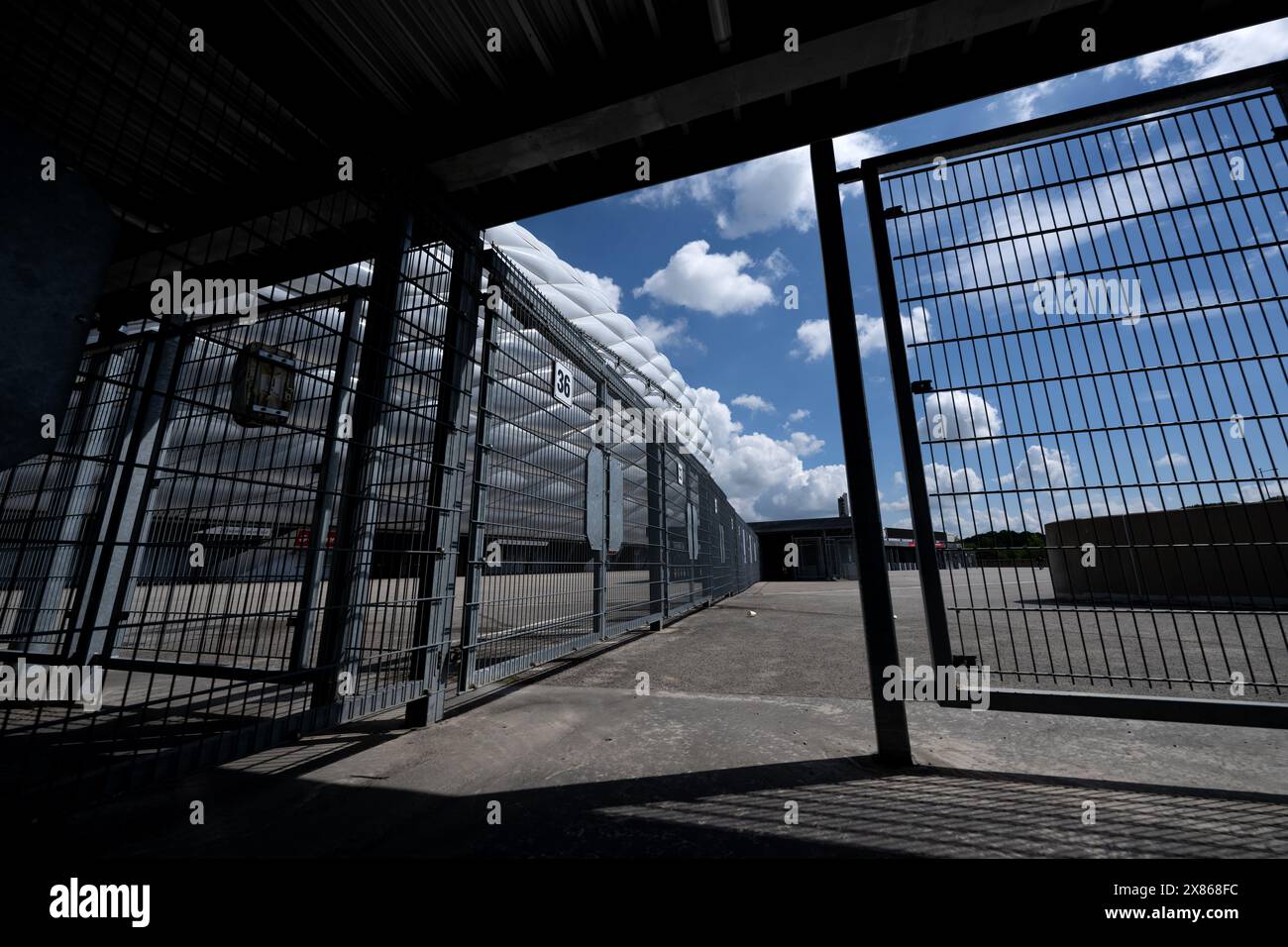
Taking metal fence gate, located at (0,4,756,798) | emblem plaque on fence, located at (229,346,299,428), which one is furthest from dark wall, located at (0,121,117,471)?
emblem plaque on fence, located at (229,346,299,428)

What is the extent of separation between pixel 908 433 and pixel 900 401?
8.0 inches

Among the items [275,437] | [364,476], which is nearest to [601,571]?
[364,476]

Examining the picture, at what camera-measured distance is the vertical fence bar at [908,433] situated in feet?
9.37

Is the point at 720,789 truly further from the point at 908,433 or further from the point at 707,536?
the point at 707,536

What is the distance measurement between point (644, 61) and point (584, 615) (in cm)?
487

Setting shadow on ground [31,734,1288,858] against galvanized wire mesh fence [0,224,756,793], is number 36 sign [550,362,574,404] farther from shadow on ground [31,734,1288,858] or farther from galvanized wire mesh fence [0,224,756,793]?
shadow on ground [31,734,1288,858]

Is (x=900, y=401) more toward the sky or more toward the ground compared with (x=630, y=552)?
more toward the sky

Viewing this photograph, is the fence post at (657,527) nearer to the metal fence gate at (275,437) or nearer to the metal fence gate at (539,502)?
the metal fence gate at (539,502)

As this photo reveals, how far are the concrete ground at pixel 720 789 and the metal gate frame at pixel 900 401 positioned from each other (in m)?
0.34

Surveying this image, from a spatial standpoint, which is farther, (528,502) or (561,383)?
(561,383)

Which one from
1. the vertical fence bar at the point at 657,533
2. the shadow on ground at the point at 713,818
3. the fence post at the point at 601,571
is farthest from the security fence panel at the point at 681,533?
the shadow on ground at the point at 713,818

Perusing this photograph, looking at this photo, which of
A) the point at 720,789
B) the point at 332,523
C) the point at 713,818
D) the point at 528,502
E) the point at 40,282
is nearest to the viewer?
the point at 40,282

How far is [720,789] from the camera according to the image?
2389 millimetres

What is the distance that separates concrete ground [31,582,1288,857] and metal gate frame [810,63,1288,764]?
1.11 feet
